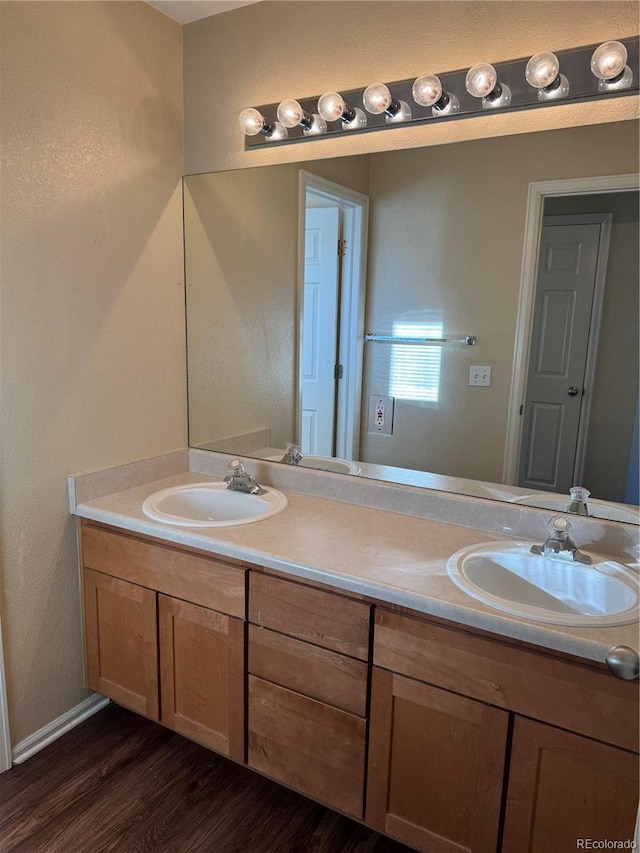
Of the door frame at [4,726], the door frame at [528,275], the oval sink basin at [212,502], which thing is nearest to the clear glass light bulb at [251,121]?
the door frame at [528,275]

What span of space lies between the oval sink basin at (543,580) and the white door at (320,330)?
693 millimetres

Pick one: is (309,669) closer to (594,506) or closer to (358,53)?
(594,506)

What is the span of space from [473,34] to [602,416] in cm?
110

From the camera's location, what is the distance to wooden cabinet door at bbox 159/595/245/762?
5.29 ft

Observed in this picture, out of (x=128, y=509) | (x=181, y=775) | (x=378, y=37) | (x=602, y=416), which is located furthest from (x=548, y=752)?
(x=378, y=37)

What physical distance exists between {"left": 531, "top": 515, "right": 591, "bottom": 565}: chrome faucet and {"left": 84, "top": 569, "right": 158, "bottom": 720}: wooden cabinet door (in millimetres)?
1155

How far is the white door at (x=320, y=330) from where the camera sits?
6.29ft

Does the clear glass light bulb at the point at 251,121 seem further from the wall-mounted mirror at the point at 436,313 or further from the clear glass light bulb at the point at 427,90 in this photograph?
the clear glass light bulb at the point at 427,90

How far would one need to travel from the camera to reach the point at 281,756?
1.56 m

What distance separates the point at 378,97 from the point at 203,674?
1.75m

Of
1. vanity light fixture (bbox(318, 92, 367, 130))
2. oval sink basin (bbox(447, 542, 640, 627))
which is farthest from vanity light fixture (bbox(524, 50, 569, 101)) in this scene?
oval sink basin (bbox(447, 542, 640, 627))

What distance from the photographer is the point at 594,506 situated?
5.12 ft

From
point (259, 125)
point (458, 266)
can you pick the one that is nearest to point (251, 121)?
point (259, 125)

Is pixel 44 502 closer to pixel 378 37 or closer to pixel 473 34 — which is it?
pixel 378 37
